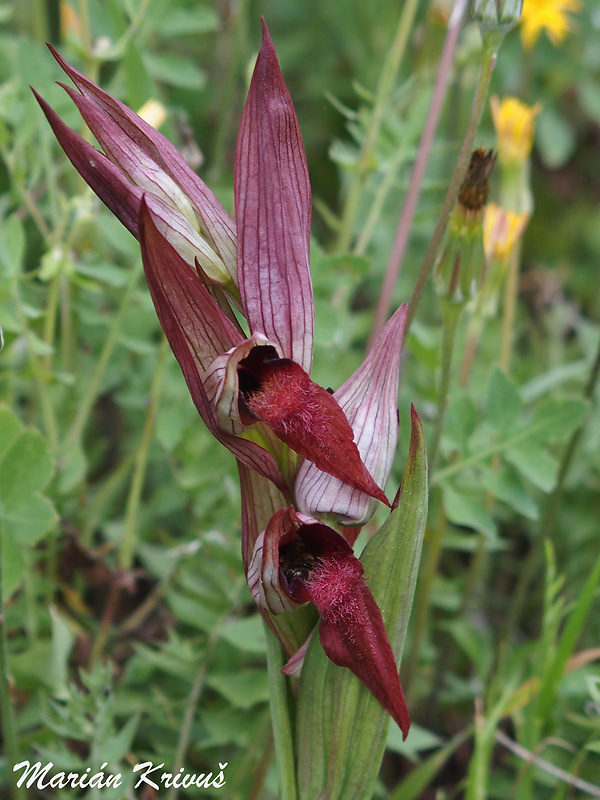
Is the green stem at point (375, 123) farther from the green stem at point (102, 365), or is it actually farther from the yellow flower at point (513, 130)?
the green stem at point (102, 365)

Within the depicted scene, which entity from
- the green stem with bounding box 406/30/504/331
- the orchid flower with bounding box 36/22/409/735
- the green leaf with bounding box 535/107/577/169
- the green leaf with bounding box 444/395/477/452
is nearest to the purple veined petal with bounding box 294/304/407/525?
the orchid flower with bounding box 36/22/409/735

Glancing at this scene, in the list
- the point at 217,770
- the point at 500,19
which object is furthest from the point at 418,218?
the point at 217,770

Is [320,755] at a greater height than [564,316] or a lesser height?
lesser

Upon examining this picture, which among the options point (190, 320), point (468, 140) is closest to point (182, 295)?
point (190, 320)

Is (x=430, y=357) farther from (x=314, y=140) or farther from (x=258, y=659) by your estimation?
(x=314, y=140)

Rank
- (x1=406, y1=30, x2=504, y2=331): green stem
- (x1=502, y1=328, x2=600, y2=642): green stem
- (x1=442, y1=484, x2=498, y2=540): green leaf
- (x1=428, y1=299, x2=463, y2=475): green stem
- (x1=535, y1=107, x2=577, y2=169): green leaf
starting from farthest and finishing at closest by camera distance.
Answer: (x1=535, y1=107, x2=577, y2=169): green leaf, (x1=502, y1=328, x2=600, y2=642): green stem, (x1=442, y1=484, x2=498, y2=540): green leaf, (x1=428, y1=299, x2=463, y2=475): green stem, (x1=406, y1=30, x2=504, y2=331): green stem

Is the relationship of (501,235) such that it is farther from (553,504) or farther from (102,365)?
(102,365)

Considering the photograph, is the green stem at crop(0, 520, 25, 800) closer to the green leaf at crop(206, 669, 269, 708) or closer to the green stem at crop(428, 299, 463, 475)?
the green leaf at crop(206, 669, 269, 708)
